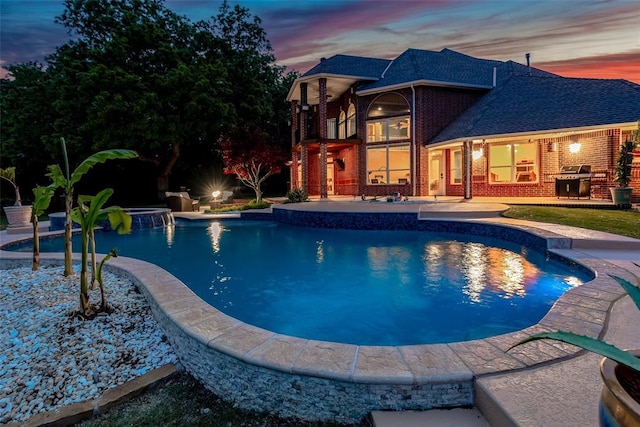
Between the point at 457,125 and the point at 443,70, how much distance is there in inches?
158

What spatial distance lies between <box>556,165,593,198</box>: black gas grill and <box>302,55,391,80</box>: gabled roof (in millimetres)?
10049

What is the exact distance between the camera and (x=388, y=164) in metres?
19.5

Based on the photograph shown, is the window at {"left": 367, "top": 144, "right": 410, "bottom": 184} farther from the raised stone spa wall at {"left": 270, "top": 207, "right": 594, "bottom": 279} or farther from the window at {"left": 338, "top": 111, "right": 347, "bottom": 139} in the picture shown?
the raised stone spa wall at {"left": 270, "top": 207, "right": 594, "bottom": 279}

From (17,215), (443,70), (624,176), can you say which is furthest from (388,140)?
(17,215)

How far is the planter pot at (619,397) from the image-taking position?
125cm

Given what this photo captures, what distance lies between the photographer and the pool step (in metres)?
2.29

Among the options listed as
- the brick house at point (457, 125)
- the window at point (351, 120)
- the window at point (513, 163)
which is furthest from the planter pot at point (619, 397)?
the window at point (351, 120)

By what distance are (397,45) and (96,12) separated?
63.4 feet

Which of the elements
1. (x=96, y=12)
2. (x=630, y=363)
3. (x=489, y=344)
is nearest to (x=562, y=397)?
(x=489, y=344)

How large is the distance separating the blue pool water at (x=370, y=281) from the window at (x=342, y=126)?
40.0ft

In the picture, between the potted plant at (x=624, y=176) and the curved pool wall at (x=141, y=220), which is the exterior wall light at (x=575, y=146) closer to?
the potted plant at (x=624, y=176)

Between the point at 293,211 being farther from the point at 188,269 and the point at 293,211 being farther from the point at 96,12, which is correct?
the point at 96,12

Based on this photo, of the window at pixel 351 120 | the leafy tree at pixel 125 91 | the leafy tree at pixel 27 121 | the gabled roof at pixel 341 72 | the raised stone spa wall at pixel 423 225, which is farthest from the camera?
the leafy tree at pixel 27 121

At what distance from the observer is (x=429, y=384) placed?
2.42 m
